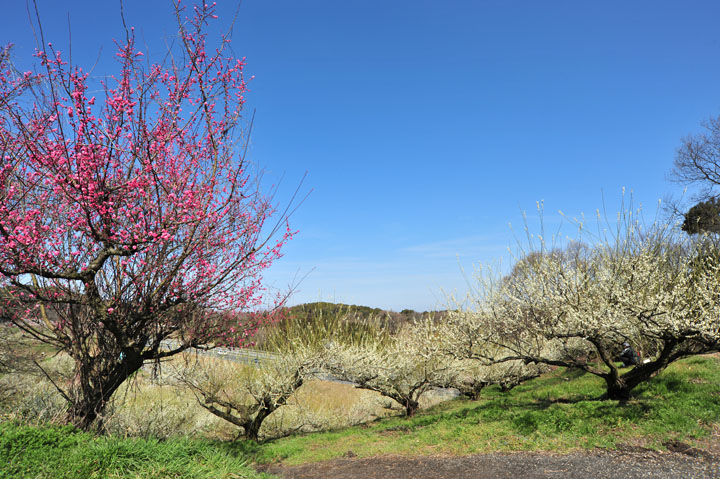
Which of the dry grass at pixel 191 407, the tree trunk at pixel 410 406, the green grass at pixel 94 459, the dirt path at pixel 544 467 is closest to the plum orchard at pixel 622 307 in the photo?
the dirt path at pixel 544 467

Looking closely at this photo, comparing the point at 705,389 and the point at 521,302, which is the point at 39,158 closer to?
the point at 521,302

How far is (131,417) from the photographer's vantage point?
11961mm

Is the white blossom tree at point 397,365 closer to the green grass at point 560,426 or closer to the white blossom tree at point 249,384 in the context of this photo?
the white blossom tree at point 249,384

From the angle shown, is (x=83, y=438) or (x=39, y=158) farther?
(x=83, y=438)

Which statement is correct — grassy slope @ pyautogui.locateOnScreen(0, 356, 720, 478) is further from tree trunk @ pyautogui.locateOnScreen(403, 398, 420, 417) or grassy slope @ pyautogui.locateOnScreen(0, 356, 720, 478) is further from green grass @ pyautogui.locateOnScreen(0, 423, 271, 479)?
tree trunk @ pyautogui.locateOnScreen(403, 398, 420, 417)

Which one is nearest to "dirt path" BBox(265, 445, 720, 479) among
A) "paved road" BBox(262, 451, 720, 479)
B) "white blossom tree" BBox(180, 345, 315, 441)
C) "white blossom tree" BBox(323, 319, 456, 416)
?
"paved road" BBox(262, 451, 720, 479)

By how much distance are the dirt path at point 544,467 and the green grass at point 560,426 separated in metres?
0.44

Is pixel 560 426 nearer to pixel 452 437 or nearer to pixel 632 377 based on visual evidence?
pixel 452 437

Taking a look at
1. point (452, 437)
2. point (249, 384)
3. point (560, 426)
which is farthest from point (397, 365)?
point (560, 426)

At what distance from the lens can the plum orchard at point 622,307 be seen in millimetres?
8547

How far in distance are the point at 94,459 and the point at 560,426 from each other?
9.22 meters

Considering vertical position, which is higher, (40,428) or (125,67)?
(125,67)

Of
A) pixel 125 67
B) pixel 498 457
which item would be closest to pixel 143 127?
pixel 125 67

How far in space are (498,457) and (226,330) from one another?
20.1 feet
